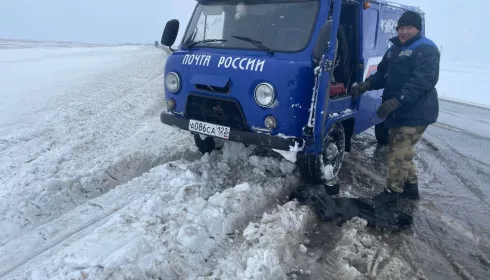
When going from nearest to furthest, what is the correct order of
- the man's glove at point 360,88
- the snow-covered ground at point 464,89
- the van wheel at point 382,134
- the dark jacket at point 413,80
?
the dark jacket at point 413,80
the man's glove at point 360,88
the van wheel at point 382,134
the snow-covered ground at point 464,89

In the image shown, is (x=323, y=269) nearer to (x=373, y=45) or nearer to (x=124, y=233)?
(x=124, y=233)

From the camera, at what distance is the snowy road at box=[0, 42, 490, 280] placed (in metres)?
3.06

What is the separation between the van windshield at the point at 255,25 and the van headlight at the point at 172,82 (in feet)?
1.77

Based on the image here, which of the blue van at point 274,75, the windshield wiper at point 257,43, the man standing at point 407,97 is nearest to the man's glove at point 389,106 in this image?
the man standing at point 407,97

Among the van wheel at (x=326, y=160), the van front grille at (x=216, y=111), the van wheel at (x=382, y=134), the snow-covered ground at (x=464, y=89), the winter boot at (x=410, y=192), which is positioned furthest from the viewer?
the snow-covered ground at (x=464, y=89)

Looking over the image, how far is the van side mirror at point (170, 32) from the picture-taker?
538 centimetres

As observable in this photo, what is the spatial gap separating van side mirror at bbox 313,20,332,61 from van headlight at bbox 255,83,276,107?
58cm

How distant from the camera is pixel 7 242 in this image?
361 cm

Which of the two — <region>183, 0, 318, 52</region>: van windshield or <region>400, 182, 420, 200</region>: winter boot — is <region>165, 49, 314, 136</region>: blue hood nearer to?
<region>183, 0, 318, 52</region>: van windshield

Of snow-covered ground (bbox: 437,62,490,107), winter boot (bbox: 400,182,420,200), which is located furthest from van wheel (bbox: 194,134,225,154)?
snow-covered ground (bbox: 437,62,490,107)

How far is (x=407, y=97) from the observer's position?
170 inches

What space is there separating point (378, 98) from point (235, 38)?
2985 millimetres

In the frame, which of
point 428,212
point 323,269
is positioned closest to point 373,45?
point 428,212

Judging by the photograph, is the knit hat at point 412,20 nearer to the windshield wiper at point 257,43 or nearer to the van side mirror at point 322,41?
the van side mirror at point 322,41
